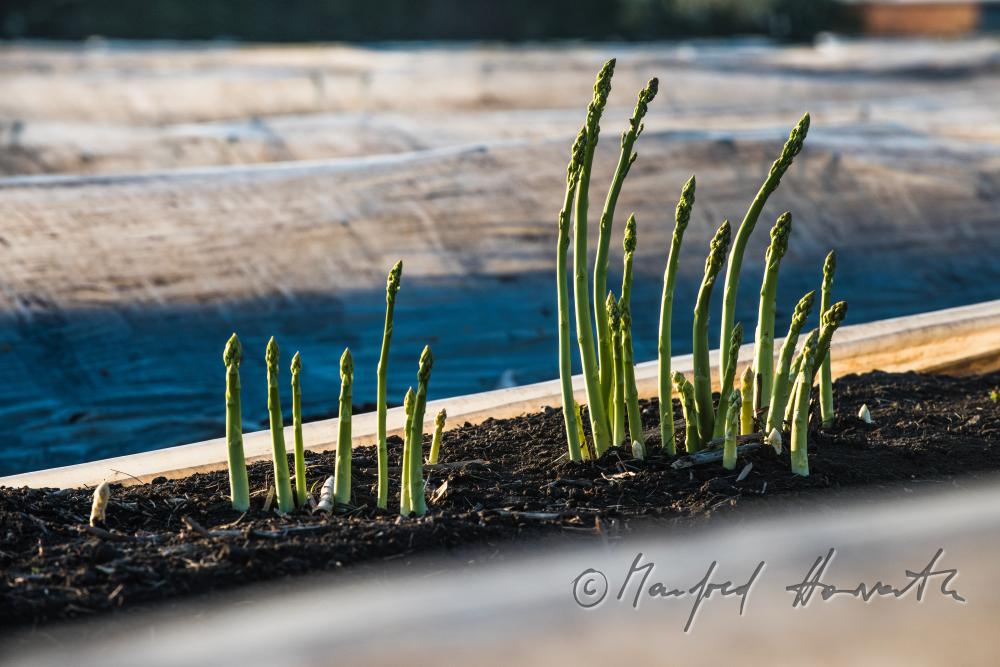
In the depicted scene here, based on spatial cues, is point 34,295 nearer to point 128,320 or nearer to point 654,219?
point 128,320

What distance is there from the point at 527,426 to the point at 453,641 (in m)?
0.73

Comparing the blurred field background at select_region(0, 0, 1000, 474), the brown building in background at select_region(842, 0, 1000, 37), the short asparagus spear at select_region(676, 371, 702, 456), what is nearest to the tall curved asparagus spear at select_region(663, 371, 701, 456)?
the short asparagus spear at select_region(676, 371, 702, 456)

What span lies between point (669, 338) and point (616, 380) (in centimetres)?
9

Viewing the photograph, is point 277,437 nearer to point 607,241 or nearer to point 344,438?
point 344,438

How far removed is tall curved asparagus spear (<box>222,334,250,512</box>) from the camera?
47.6 inches

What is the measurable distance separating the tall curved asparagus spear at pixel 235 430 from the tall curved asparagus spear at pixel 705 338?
1.74ft

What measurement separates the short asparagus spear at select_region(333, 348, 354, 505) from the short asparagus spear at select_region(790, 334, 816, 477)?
515 millimetres

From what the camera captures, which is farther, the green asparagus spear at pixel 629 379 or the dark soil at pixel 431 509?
the green asparagus spear at pixel 629 379

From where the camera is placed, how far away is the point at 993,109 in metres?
4.99

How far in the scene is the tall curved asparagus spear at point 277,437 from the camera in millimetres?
1223

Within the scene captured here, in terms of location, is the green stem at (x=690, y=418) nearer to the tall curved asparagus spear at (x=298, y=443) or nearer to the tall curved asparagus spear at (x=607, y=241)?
the tall curved asparagus spear at (x=607, y=241)

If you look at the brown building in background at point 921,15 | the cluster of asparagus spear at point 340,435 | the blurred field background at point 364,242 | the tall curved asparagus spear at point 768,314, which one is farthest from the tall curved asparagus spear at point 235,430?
the brown building in background at point 921,15

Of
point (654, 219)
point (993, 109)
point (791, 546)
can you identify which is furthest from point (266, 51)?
point (791, 546)

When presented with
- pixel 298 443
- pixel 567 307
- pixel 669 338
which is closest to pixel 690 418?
pixel 669 338
